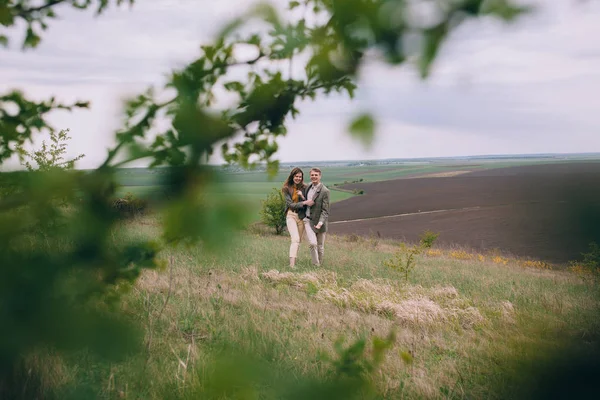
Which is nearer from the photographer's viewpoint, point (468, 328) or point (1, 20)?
point (1, 20)

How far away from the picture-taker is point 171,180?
81 centimetres

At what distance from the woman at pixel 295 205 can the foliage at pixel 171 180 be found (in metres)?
8.58

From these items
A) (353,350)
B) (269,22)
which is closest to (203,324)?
(353,350)

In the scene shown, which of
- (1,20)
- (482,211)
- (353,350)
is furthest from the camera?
(482,211)

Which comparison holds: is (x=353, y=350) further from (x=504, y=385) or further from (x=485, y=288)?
(x=485, y=288)

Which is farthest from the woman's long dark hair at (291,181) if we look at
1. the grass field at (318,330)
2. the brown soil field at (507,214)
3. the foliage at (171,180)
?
the foliage at (171,180)

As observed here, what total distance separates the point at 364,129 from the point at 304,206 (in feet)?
29.2

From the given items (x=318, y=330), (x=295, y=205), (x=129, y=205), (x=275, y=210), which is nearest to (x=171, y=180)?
(x=129, y=205)

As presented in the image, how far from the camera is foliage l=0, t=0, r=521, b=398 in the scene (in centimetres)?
74

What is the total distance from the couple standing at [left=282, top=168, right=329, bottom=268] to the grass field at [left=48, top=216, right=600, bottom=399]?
0.77m

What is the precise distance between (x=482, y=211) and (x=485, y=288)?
119ft

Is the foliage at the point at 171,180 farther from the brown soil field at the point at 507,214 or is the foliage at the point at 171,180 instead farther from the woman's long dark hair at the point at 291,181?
the woman's long dark hair at the point at 291,181

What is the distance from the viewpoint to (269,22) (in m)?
0.94

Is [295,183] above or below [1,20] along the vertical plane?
below
